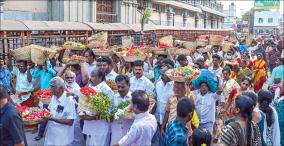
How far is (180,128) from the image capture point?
4.12m

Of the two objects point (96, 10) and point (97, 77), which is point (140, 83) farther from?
point (96, 10)

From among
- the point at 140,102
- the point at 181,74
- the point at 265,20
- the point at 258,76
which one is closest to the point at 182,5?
the point at 265,20

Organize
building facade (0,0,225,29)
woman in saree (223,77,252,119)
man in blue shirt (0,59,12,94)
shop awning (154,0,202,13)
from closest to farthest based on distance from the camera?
woman in saree (223,77,252,119) → man in blue shirt (0,59,12,94) → building facade (0,0,225,29) → shop awning (154,0,202,13)

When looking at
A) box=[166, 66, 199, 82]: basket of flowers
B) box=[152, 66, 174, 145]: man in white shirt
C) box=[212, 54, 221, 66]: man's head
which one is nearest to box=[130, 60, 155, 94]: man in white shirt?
box=[152, 66, 174, 145]: man in white shirt

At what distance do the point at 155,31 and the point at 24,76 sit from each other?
16.5 metres

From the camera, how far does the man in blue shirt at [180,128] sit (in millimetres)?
4059

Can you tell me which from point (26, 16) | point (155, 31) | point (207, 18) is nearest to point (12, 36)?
point (26, 16)

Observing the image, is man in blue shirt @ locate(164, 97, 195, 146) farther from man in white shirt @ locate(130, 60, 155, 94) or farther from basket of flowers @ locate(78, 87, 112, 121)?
man in white shirt @ locate(130, 60, 155, 94)

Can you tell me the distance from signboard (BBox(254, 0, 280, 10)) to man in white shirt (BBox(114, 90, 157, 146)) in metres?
59.7

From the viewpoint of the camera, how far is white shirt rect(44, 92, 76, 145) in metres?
5.37

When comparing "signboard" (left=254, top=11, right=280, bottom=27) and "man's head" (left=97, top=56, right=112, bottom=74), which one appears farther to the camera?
"signboard" (left=254, top=11, right=280, bottom=27)

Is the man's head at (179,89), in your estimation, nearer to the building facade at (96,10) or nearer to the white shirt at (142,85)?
the white shirt at (142,85)

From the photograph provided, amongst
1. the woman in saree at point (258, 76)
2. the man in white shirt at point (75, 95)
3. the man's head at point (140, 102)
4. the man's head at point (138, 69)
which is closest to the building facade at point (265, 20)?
the woman in saree at point (258, 76)

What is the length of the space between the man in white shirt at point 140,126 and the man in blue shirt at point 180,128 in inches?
11.0
